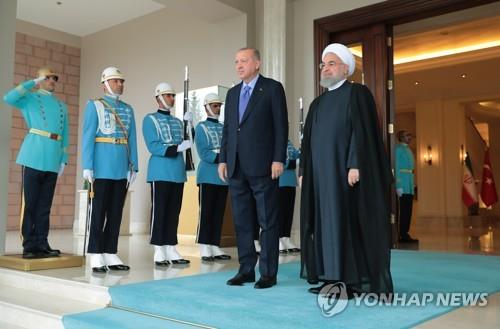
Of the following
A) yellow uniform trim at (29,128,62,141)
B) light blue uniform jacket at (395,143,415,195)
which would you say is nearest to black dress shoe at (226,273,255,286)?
yellow uniform trim at (29,128,62,141)

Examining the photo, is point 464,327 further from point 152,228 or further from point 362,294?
point 152,228

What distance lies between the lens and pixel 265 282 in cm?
321

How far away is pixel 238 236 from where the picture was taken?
3406mm

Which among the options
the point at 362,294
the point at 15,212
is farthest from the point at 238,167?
the point at 15,212

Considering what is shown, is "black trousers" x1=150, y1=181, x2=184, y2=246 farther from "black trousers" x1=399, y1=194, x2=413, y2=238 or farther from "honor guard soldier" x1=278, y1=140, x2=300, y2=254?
"black trousers" x1=399, y1=194, x2=413, y2=238

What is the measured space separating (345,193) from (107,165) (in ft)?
6.87

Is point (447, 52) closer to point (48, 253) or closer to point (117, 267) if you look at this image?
point (117, 267)

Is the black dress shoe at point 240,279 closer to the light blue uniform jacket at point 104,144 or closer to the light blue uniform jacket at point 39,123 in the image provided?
the light blue uniform jacket at point 104,144

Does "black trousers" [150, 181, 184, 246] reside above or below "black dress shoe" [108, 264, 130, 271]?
above

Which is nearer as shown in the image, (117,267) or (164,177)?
(117,267)

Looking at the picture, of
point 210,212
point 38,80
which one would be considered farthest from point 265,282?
point 38,80

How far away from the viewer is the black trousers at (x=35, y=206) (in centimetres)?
422

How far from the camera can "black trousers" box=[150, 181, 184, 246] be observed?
435cm

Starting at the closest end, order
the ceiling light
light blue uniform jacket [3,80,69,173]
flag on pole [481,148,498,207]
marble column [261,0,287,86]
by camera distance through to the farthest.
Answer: light blue uniform jacket [3,80,69,173], marble column [261,0,287,86], the ceiling light, flag on pole [481,148,498,207]
